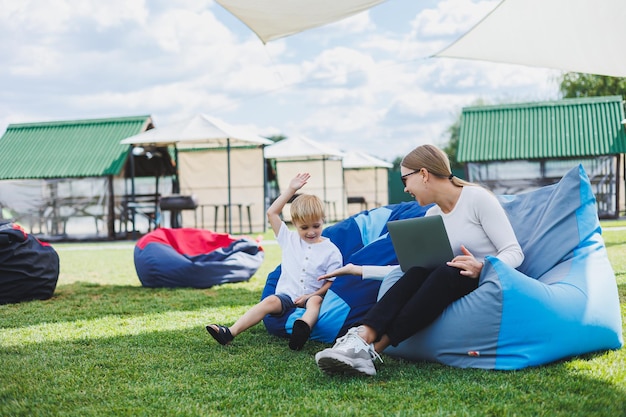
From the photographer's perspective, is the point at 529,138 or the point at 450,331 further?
the point at 529,138

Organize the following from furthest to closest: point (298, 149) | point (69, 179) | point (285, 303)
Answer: point (298, 149) < point (69, 179) < point (285, 303)

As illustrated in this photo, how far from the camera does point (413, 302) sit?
3082 mm

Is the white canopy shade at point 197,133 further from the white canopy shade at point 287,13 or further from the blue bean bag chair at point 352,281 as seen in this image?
the blue bean bag chair at point 352,281

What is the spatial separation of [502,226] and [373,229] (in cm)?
143

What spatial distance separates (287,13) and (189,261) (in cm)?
247

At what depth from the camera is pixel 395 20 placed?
796cm

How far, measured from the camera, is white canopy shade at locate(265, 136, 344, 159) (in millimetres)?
18188

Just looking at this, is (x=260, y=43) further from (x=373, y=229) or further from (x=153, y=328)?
(x=153, y=328)

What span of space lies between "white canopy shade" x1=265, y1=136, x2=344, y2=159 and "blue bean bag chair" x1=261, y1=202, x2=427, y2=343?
43.8 feet

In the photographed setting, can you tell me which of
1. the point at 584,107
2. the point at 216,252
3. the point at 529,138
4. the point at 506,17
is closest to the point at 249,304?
the point at 216,252

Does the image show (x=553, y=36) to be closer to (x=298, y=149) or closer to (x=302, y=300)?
(x=302, y=300)

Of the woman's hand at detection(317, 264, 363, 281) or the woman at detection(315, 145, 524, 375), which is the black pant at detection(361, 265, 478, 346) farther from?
the woman's hand at detection(317, 264, 363, 281)

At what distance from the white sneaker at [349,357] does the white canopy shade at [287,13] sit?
3.51m

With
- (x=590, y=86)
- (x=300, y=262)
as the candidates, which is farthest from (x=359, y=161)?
(x=300, y=262)
